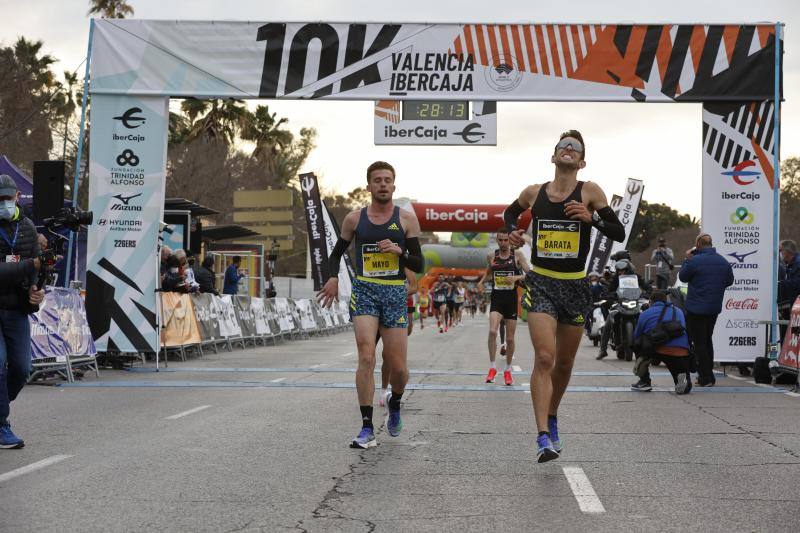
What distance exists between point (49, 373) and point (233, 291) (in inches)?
474

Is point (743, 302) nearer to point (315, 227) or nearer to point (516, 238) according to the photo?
point (516, 238)

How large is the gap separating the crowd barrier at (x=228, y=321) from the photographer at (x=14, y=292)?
568 cm

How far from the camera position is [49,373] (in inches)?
575

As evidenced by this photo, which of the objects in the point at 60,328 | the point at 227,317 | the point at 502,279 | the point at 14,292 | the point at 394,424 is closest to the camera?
the point at 14,292

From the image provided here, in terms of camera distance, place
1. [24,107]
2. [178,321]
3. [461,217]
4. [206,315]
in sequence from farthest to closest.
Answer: [461,217], [24,107], [206,315], [178,321]

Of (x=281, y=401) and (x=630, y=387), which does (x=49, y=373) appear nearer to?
(x=281, y=401)

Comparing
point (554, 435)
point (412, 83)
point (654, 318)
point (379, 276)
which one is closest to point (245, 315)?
point (412, 83)

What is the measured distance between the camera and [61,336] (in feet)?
46.5

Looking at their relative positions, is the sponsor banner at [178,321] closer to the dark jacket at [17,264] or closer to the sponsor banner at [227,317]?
the sponsor banner at [227,317]

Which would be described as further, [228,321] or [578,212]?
[228,321]

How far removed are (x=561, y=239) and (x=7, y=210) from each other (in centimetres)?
406

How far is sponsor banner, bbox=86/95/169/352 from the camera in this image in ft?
55.2

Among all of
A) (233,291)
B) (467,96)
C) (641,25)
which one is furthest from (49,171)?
(233,291)

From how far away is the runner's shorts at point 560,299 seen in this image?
731 centimetres
